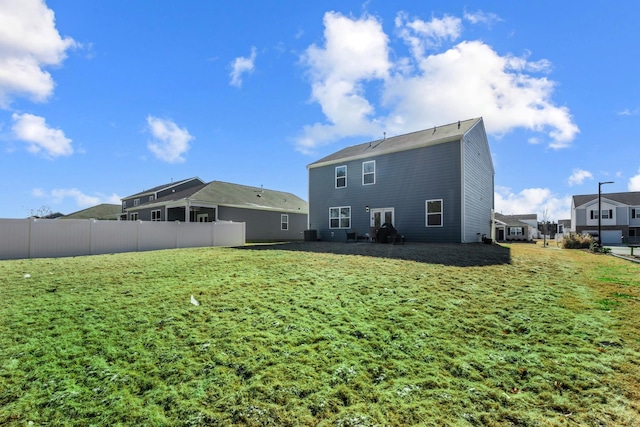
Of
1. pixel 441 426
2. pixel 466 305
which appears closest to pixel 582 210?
pixel 466 305

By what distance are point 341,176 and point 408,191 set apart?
465 cm

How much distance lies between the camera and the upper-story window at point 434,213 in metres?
15.4

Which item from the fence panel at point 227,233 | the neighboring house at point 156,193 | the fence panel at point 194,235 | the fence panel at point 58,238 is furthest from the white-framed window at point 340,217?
the neighboring house at point 156,193

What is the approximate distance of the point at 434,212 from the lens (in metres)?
15.6

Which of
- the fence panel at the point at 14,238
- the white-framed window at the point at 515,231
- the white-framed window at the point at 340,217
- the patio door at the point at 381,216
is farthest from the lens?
the white-framed window at the point at 515,231

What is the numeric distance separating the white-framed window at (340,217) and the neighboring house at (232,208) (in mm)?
7617

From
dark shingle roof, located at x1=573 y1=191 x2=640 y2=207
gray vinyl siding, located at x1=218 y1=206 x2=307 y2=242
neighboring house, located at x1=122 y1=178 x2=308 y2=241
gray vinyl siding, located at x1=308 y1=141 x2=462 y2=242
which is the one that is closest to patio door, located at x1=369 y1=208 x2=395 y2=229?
gray vinyl siding, located at x1=308 y1=141 x2=462 y2=242

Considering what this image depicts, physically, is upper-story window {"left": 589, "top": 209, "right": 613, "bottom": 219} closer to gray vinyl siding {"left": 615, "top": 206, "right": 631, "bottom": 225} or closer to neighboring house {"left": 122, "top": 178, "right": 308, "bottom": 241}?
gray vinyl siding {"left": 615, "top": 206, "right": 631, "bottom": 225}

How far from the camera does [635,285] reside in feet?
21.2

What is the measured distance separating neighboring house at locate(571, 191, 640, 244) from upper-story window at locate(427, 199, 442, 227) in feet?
117

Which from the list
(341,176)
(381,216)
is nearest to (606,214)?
(381,216)

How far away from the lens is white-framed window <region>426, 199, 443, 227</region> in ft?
50.6

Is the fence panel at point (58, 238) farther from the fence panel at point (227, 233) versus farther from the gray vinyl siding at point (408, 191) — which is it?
the gray vinyl siding at point (408, 191)

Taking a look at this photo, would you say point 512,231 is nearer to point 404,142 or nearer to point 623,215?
point 623,215
